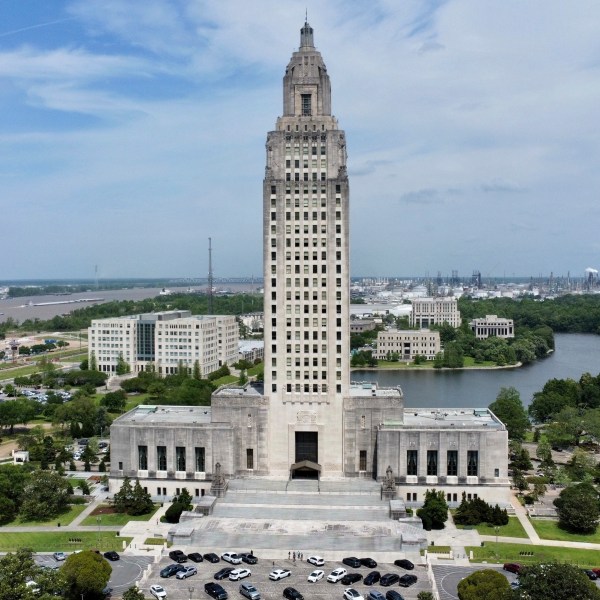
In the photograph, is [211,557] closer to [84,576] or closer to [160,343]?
[84,576]

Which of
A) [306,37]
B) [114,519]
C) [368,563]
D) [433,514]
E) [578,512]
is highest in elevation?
[306,37]

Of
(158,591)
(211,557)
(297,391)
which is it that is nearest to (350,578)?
(211,557)

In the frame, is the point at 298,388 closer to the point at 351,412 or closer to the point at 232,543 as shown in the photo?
the point at 351,412

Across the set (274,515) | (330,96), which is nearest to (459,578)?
(274,515)

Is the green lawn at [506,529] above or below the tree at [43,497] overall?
below

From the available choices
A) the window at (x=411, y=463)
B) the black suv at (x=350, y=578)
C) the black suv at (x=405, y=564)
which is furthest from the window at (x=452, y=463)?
the black suv at (x=350, y=578)

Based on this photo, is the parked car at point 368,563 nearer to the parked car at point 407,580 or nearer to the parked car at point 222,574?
the parked car at point 407,580
